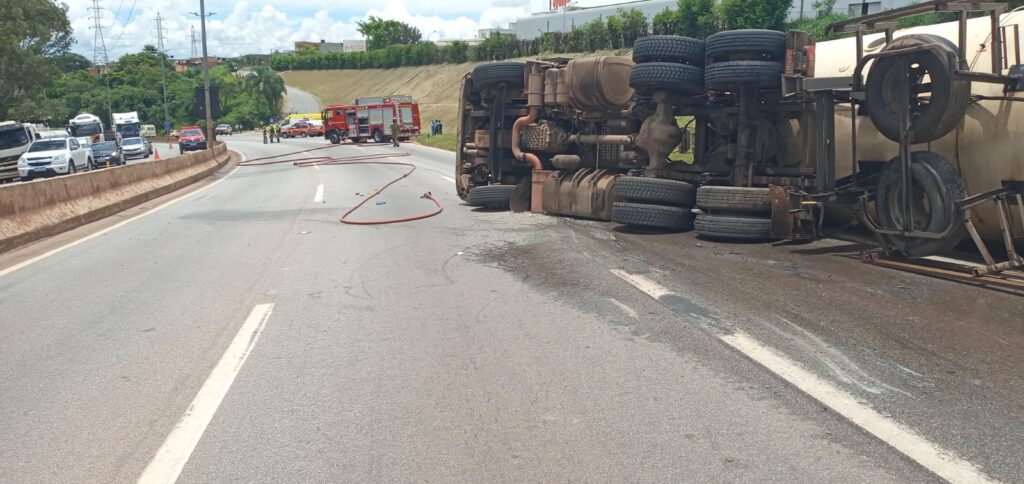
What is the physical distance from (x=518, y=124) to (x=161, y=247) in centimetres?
598

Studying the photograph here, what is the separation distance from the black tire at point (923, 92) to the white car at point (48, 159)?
101 feet

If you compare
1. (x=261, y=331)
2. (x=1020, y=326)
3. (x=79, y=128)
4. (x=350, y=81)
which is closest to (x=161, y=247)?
(x=261, y=331)

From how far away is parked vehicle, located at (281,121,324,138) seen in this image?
81750 millimetres

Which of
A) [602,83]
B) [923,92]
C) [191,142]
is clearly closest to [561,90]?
[602,83]

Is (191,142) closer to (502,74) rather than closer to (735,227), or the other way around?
(502,74)

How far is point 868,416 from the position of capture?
457 cm

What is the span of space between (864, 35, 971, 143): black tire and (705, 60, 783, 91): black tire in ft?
4.11

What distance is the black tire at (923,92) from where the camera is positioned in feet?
25.9

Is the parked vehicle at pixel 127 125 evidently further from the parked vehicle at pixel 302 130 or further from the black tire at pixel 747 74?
the black tire at pixel 747 74

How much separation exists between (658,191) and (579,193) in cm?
223

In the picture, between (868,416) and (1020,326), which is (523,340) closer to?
(868,416)

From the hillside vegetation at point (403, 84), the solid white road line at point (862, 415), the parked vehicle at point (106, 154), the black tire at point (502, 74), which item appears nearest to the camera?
the solid white road line at point (862, 415)

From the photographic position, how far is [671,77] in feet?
35.7

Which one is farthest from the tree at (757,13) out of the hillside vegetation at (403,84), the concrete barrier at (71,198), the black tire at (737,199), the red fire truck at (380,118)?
the black tire at (737,199)
